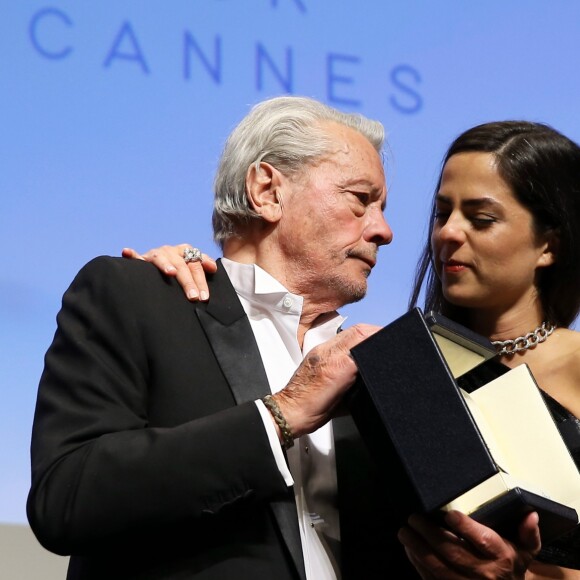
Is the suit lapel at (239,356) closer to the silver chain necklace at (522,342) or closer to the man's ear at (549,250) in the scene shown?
the silver chain necklace at (522,342)

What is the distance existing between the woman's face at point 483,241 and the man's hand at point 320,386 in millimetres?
628

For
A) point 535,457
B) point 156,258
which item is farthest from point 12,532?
point 535,457

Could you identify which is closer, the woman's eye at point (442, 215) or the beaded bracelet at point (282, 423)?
the beaded bracelet at point (282, 423)

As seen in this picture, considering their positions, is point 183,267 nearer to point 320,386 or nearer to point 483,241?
point 320,386

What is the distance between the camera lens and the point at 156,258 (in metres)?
1.83

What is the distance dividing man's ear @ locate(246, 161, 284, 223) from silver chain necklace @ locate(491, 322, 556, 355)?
53 centimetres

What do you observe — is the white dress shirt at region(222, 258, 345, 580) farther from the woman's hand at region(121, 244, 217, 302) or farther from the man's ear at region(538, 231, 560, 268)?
the man's ear at region(538, 231, 560, 268)

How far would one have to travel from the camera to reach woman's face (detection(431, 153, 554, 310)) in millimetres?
2121

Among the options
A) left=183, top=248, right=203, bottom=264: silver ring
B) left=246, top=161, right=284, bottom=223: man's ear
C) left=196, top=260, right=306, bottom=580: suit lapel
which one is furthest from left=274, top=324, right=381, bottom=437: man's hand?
left=246, top=161, right=284, bottom=223: man's ear

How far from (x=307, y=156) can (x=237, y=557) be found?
0.86 metres

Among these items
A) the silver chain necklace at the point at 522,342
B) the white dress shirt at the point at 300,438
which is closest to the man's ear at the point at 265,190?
the white dress shirt at the point at 300,438

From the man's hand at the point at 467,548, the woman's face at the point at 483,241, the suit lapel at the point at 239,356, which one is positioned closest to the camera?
the man's hand at the point at 467,548

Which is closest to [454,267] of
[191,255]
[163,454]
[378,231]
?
[378,231]

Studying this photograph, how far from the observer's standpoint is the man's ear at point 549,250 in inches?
87.5
